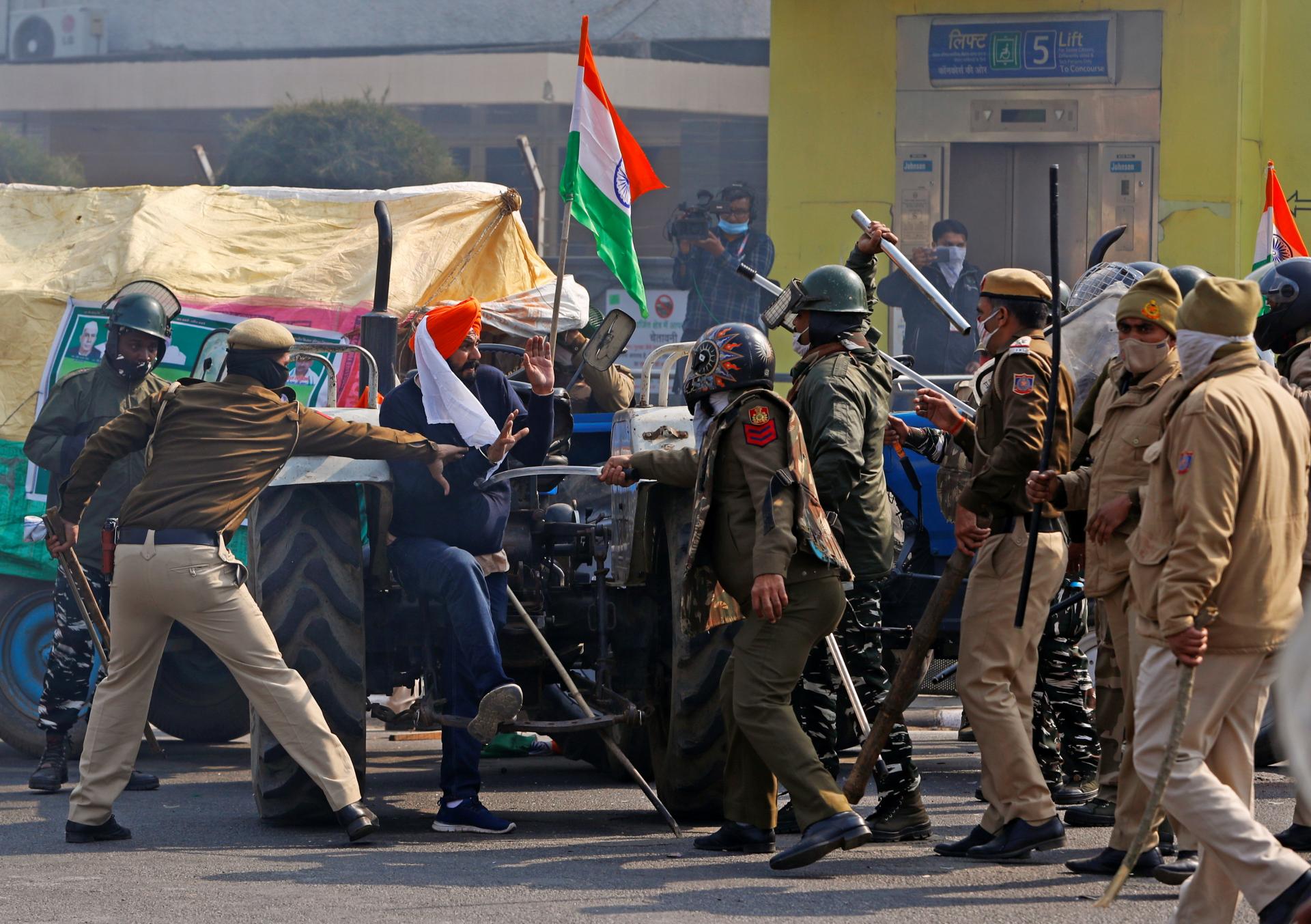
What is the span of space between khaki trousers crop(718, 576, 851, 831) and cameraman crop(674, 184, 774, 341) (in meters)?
9.80

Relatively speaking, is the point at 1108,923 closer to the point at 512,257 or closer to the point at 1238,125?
the point at 512,257

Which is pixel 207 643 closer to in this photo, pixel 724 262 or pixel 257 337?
pixel 257 337

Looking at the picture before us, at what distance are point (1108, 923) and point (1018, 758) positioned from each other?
96cm

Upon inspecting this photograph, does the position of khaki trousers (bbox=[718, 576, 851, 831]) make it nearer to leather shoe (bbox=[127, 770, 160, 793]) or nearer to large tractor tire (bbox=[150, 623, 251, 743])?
leather shoe (bbox=[127, 770, 160, 793])

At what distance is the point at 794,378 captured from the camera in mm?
7277

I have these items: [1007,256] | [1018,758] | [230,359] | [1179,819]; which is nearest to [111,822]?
[230,359]

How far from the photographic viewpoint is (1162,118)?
18.0 m

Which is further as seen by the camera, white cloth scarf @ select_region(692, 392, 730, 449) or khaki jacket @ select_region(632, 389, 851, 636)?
white cloth scarf @ select_region(692, 392, 730, 449)

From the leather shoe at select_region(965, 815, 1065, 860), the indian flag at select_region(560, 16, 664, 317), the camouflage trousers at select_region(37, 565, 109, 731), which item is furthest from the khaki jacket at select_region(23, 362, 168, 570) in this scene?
the leather shoe at select_region(965, 815, 1065, 860)

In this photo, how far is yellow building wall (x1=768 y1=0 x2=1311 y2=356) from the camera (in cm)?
1783

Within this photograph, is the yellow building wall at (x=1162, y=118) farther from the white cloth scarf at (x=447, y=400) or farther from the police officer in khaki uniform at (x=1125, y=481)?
the police officer in khaki uniform at (x=1125, y=481)

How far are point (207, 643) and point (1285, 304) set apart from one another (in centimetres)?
418

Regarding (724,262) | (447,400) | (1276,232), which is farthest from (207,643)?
(724,262)

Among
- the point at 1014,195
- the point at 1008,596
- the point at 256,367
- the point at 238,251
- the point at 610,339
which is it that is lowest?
the point at 1008,596
